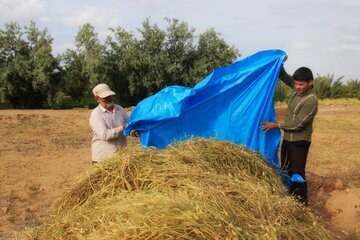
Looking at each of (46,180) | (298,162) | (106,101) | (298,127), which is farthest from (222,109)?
(46,180)

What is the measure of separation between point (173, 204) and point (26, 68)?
76.0 ft

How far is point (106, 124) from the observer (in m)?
4.43

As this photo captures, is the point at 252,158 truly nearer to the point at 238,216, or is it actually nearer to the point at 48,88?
the point at 238,216

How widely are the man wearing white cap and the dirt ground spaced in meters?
0.76

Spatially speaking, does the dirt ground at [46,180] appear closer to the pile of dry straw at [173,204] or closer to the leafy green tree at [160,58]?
the pile of dry straw at [173,204]

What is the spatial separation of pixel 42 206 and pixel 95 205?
150 inches

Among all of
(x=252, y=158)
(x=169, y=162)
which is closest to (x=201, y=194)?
(x=169, y=162)

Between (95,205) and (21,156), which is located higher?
(95,205)

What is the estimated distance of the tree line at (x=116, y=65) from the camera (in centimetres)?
2383

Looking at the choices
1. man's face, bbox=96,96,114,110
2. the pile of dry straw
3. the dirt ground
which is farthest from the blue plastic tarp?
the dirt ground

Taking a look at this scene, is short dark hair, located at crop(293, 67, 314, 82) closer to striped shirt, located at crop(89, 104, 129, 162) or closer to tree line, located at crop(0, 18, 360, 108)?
striped shirt, located at crop(89, 104, 129, 162)

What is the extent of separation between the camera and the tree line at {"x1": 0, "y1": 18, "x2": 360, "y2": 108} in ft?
78.2

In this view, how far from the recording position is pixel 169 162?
9.66 feet

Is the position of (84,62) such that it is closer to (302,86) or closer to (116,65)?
(116,65)
